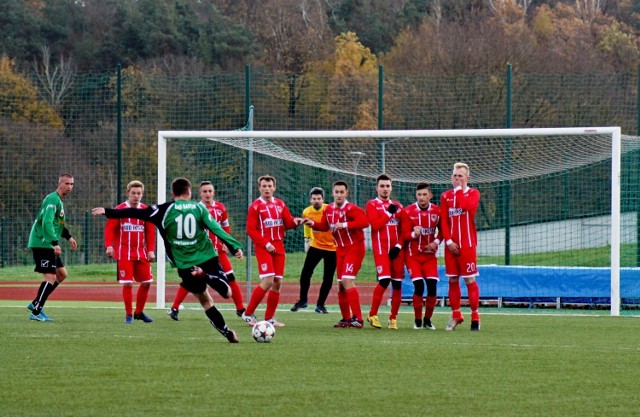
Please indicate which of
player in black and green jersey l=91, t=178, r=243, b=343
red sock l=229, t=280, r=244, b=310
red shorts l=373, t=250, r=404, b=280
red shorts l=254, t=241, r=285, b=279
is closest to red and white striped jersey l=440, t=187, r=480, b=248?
red shorts l=373, t=250, r=404, b=280

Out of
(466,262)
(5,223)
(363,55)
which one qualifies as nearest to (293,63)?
(363,55)

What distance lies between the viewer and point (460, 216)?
13.9 m

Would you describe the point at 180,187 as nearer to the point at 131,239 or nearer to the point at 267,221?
the point at 267,221

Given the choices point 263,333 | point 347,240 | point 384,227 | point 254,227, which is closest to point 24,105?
point 254,227

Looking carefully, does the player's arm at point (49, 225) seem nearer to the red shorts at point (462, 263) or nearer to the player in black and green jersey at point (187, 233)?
the player in black and green jersey at point (187, 233)

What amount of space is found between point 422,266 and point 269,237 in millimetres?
2047

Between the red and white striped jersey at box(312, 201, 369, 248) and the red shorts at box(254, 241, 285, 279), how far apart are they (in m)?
0.57

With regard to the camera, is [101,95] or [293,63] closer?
[101,95]

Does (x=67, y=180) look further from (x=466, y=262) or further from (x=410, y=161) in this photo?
(x=410, y=161)

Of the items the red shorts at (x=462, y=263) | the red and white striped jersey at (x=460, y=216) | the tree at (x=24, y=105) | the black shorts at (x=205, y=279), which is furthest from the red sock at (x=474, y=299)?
the tree at (x=24, y=105)

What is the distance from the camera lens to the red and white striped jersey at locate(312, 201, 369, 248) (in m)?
14.1

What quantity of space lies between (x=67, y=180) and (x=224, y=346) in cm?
518

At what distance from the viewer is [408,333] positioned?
522 inches

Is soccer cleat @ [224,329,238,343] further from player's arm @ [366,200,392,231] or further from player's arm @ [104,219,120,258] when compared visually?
player's arm @ [104,219,120,258]
